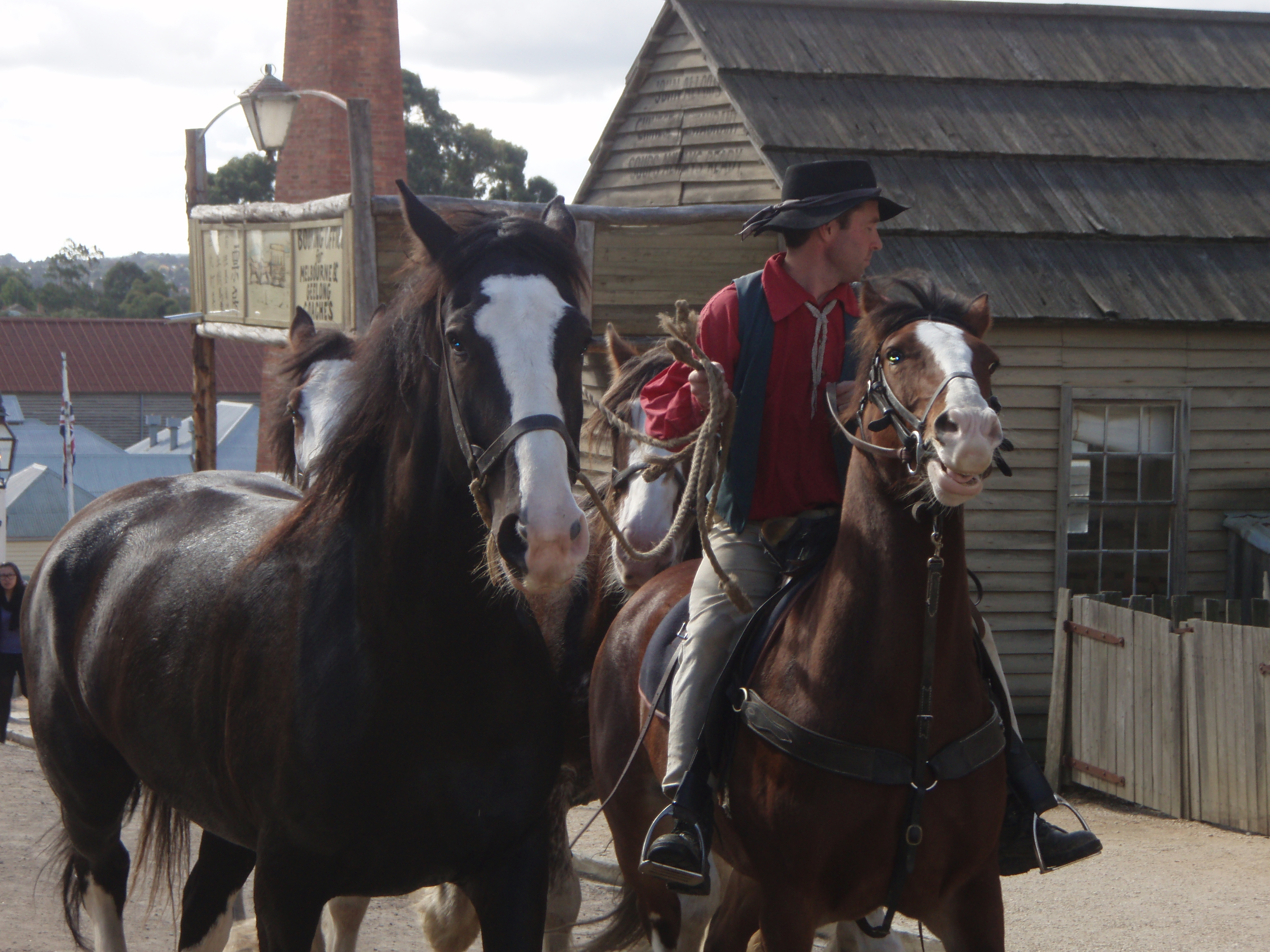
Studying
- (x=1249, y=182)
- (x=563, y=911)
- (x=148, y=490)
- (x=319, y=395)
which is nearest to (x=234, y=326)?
(x=319, y=395)

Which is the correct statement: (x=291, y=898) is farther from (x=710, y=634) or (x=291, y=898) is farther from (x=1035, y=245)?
(x=1035, y=245)

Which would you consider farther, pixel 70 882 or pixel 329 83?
pixel 329 83

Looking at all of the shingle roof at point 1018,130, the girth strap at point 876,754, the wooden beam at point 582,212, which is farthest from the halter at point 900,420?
the shingle roof at point 1018,130

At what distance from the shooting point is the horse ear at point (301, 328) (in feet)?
22.1

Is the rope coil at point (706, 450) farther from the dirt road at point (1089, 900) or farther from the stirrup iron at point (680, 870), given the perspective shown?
the dirt road at point (1089, 900)

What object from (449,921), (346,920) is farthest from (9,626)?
(449,921)

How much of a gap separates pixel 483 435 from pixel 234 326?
29.3ft

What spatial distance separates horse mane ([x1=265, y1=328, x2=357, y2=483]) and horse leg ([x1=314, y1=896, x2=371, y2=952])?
192 centimetres

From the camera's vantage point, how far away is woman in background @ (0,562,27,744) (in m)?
12.1

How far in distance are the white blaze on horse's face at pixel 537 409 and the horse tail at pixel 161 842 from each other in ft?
8.59

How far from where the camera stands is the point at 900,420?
3.00 metres

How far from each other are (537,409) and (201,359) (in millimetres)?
10389

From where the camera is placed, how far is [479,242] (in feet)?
9.87

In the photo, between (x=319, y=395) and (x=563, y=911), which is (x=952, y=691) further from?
(x=319, y=395)
